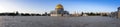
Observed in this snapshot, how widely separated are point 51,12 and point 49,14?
7.72 feet

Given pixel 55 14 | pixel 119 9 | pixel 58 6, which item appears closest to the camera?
pixel 119 9

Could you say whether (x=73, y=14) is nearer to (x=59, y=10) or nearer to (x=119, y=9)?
(x=59, y=10)

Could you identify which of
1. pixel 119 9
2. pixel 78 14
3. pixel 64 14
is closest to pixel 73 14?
pixel 78 14

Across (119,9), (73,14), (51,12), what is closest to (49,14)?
(51,12)

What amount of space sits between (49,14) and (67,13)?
1020 cm

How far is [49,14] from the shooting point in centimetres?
16100

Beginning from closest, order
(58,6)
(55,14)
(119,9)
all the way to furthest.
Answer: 1. (119,9)
2. (55,14)
3. (58,6)

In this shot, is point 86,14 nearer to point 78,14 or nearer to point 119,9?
point 78,14

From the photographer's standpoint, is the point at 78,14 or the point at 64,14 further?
the point at 78,14

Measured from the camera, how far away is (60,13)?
15812 centimetres

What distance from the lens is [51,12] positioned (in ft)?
522

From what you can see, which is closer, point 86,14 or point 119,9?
point 119,9

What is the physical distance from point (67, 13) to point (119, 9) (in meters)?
47.3

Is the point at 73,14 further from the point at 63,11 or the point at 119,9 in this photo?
the point at 119,9
